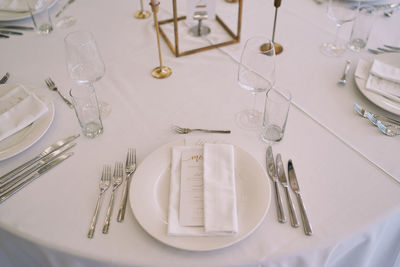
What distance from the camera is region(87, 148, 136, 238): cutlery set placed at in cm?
84

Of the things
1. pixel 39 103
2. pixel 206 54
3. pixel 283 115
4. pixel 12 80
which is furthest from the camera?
pixel 206 54

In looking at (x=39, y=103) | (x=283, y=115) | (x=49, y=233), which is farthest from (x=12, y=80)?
(x=283, y=115)

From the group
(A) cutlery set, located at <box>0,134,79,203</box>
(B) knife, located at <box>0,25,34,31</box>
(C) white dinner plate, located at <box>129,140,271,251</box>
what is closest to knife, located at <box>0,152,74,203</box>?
(A) cutlery set, located at <box>0,134,79,203</box>

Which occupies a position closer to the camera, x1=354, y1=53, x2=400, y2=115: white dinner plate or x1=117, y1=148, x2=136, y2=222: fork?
x1=117, y1=148, x2=136, y2=222: fork

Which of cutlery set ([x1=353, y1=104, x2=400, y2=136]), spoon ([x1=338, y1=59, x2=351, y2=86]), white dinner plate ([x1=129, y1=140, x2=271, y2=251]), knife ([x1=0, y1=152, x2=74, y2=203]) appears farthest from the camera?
spoon ([x1=338, y1=59, x2=351, y2=86])

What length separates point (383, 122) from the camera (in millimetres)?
1071

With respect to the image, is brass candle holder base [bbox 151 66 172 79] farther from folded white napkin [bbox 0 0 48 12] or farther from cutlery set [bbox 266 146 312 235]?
folded white napkin [bbox 0 0 48 12]

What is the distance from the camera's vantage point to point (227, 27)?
1.52m

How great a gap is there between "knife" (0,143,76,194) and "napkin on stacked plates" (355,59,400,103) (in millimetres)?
1039

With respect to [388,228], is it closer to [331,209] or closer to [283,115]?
[331,209]

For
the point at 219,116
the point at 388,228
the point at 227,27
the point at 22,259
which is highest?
the point at 227,27

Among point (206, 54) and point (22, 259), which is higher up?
point (206, 54)

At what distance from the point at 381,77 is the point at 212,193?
0.79m

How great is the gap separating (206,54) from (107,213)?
0.83 meters
